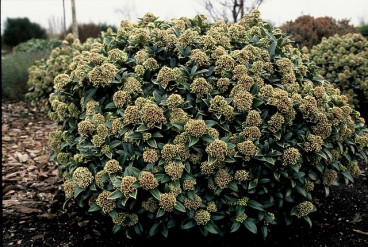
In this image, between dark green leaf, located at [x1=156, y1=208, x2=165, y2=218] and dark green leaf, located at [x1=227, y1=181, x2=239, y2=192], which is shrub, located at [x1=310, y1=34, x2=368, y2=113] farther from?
dark green leaf, located at [x1=156, y1=208, x2=165, y2=218]

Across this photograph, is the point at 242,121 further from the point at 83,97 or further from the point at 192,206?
the point at 83,97

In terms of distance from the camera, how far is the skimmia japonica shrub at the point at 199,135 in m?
2.54

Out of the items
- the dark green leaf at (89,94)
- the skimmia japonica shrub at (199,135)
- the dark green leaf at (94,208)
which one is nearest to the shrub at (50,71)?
the skimmia japonica shrub at (199,135)

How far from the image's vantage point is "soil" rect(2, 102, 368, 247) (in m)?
3.09

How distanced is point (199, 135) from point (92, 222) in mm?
1525

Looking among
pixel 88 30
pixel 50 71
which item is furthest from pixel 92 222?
pixel 88 30

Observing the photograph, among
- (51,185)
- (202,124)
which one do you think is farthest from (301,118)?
(51,185)

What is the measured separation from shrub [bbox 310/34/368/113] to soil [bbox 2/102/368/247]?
4.88 feet

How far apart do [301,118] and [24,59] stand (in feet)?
24.5

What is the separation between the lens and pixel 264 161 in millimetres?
2658

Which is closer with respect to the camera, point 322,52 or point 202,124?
point 202,124

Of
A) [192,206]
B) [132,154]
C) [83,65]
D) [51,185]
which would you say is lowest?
[51,185]

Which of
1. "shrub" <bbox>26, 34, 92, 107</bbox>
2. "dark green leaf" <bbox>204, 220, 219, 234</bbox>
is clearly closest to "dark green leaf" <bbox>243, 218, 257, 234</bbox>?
"dark green leaf" <bbox>204, 220, 219, 234</bbox>

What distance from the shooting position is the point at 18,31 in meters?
20.9
